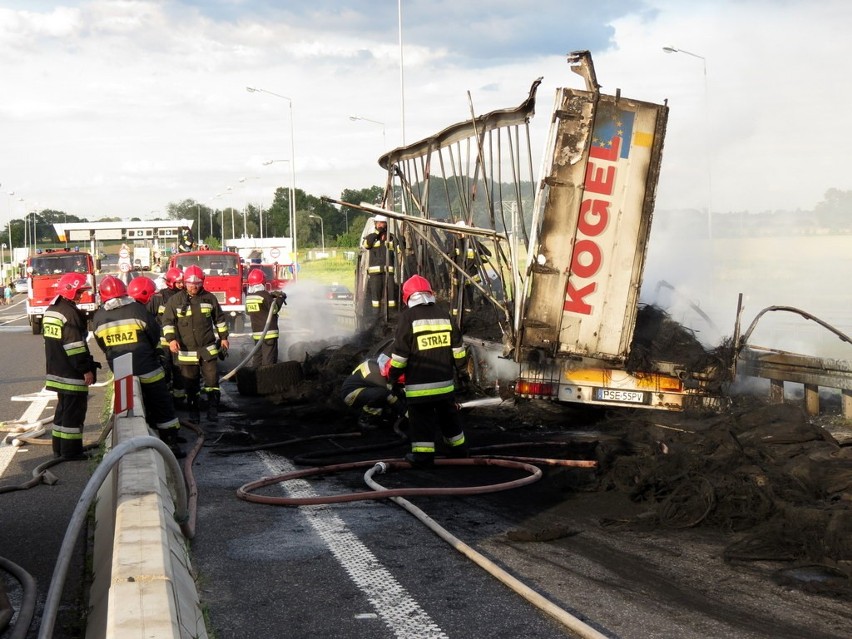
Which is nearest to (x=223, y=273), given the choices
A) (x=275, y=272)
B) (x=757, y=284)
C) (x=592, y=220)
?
(x=275, y=272)

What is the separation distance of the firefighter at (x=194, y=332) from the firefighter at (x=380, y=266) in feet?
10.8

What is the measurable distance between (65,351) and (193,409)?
2.56 metres

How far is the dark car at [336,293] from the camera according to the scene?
2558 centimetres

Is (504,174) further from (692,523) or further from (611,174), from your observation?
(692,523)

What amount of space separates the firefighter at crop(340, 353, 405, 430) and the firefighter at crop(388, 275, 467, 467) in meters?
1.48

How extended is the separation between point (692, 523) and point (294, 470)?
351 cm

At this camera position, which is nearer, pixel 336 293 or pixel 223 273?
pixel 223 273

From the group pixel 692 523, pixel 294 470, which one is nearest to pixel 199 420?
pixel 294 470

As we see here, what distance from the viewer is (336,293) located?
95.3 feet

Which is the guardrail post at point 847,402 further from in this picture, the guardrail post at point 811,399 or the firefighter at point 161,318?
the firefighter at point 161,318

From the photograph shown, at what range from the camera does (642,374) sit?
923 centimetres

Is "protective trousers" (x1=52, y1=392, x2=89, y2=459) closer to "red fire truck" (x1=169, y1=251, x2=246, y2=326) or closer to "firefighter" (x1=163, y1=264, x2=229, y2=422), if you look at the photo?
"firefighter" (x1=163, y1=264, x2=229, y2=422)

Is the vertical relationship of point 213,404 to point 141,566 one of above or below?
below

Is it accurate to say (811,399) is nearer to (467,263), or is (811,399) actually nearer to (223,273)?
(467,263)
